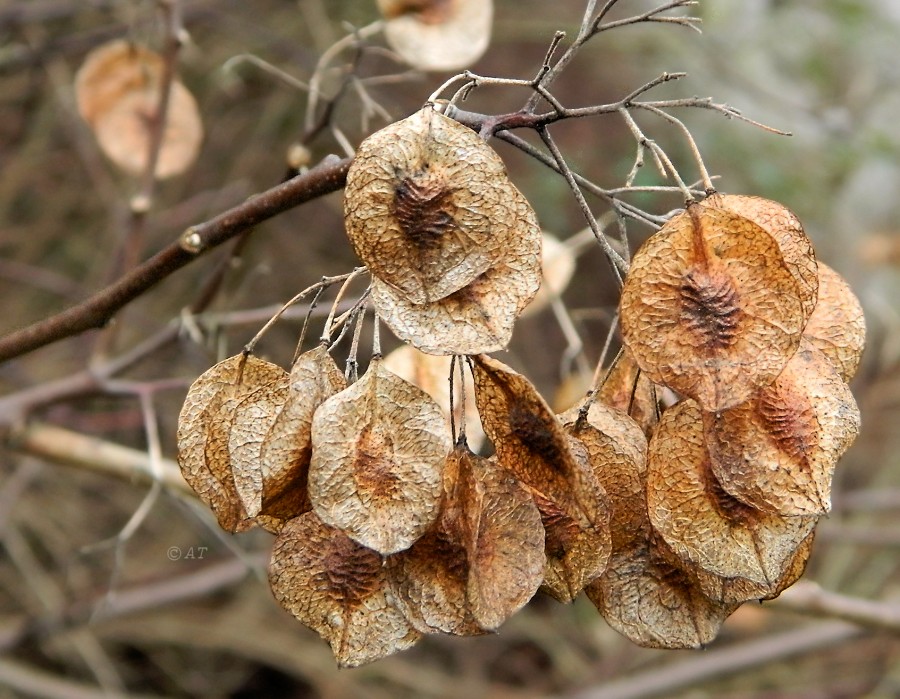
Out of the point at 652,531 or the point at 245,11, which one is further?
the point at 245,11

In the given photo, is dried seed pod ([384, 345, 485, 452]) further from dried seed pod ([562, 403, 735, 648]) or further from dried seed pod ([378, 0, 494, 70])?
dried seed pod ([378, 0, 494, 70])

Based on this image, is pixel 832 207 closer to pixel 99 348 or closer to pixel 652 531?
pixel 99 348

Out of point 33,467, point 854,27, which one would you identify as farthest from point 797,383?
point 854,27

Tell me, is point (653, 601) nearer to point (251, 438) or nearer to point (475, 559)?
point (475, 559)

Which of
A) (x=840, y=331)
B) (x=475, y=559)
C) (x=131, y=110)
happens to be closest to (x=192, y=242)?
(x=475, y=559)

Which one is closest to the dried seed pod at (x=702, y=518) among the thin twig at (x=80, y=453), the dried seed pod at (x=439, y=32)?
the dried seed pod at (x=439, y=32)
